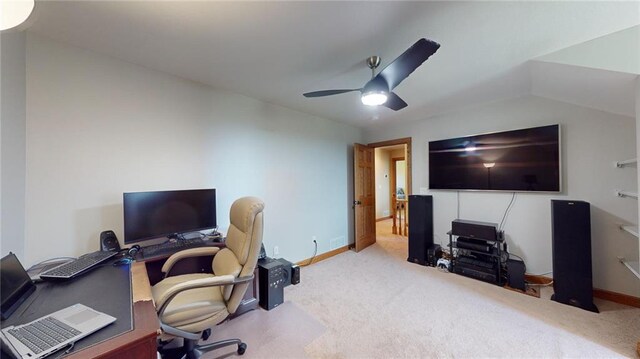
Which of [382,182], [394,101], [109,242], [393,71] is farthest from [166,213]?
[382,182]

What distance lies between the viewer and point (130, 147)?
195cm

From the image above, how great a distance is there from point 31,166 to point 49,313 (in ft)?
4.15

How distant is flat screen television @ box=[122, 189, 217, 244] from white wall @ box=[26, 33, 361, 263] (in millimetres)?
226

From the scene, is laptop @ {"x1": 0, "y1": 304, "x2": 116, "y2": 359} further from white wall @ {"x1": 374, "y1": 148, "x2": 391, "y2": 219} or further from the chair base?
white wall @ {"x1": 374, "y1": 148, "x2": 391, "y2": 219}

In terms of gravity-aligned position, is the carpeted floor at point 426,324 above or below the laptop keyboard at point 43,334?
below

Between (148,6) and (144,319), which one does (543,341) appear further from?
(148,6)

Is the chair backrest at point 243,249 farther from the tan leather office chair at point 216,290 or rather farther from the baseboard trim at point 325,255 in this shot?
the baseboard trim at point 325,255

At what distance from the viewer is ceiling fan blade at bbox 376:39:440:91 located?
1291mm

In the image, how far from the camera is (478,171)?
3.08 metres

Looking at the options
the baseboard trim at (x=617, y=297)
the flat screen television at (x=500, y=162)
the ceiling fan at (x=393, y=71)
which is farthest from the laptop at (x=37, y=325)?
the baseboard trim at (x=617, y=297)

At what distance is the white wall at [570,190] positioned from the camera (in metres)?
2.22

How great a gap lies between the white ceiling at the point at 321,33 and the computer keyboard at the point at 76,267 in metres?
1.60

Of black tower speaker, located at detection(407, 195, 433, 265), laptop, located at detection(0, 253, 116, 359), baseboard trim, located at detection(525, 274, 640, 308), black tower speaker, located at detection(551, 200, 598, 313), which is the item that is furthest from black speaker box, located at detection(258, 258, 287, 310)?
baseboard trim, located at detection(525, 274, 640, 308)

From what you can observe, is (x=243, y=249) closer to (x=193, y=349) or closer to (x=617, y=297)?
(x=193, y=349)
